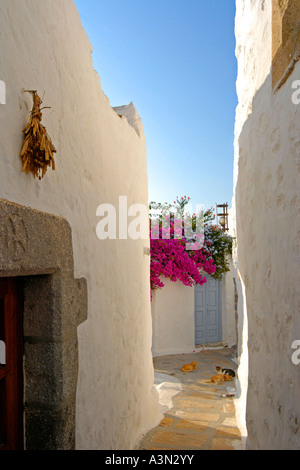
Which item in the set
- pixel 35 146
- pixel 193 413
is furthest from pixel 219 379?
pixel 35 146

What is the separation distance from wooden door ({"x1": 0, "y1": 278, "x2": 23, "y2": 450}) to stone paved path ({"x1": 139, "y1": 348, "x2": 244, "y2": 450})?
1.98 m

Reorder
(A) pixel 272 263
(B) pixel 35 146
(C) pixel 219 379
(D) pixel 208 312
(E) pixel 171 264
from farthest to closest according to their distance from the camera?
(D) pixel 208 312
(E) pixel 171 264
(C) pixel 219 379
(A) pixel 272 263
(B) pixel 35 146

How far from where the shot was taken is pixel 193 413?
15.1ft

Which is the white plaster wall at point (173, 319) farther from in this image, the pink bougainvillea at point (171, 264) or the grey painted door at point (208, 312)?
the grey painted door at point (208, 312)

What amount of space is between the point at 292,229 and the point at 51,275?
1164 millimetres

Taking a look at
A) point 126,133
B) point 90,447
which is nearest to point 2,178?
point 90,447

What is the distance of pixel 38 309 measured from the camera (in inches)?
72.1

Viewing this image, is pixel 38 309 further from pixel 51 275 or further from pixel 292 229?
pixel 292 229

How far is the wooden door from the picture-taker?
1.71 meters

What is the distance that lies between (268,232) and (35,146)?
136 centimetres

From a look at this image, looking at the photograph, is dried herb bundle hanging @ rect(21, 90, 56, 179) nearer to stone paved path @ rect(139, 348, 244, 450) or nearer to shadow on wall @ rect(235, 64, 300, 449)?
shadow on wall @ rect(235, 64, 300, 449)

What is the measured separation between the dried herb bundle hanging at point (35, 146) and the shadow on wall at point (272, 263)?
1.10 metres

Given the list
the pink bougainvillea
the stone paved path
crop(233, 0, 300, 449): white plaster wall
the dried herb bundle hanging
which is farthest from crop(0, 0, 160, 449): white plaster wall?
the pink bougainvillea

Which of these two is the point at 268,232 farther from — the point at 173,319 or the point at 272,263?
the point at 173,319
